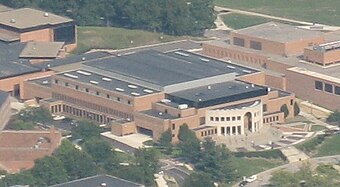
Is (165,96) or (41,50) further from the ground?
(165,96)

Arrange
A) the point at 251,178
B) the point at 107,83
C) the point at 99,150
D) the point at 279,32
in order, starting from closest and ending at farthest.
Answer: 1. the point at 99,150
2. the point at 251,178
3. the point at 107,83
4. the point at 279,32

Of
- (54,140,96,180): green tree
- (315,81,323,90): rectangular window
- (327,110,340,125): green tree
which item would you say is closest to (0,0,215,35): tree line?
(315,81,323,90): rectangular window

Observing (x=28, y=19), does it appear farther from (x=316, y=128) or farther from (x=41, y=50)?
(x=316, y=128)

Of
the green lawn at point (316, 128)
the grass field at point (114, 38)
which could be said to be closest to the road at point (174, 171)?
the green lawn at point (316, 128)

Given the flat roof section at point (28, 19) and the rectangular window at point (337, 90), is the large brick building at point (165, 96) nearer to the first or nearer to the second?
the rectangular window at point (337, 90)

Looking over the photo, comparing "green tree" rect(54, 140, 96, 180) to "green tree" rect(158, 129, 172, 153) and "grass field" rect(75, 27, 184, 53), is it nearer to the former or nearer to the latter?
"green tree" rect(158, 129, 172, 153)

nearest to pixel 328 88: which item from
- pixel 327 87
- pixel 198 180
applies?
pixel 327 87

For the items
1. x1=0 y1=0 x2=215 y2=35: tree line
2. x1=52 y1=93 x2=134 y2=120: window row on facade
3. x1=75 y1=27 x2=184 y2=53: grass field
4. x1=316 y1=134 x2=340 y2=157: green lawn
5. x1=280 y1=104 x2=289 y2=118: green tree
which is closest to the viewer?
x1=316 y1=134 x2=340 y2=157: green lawn
